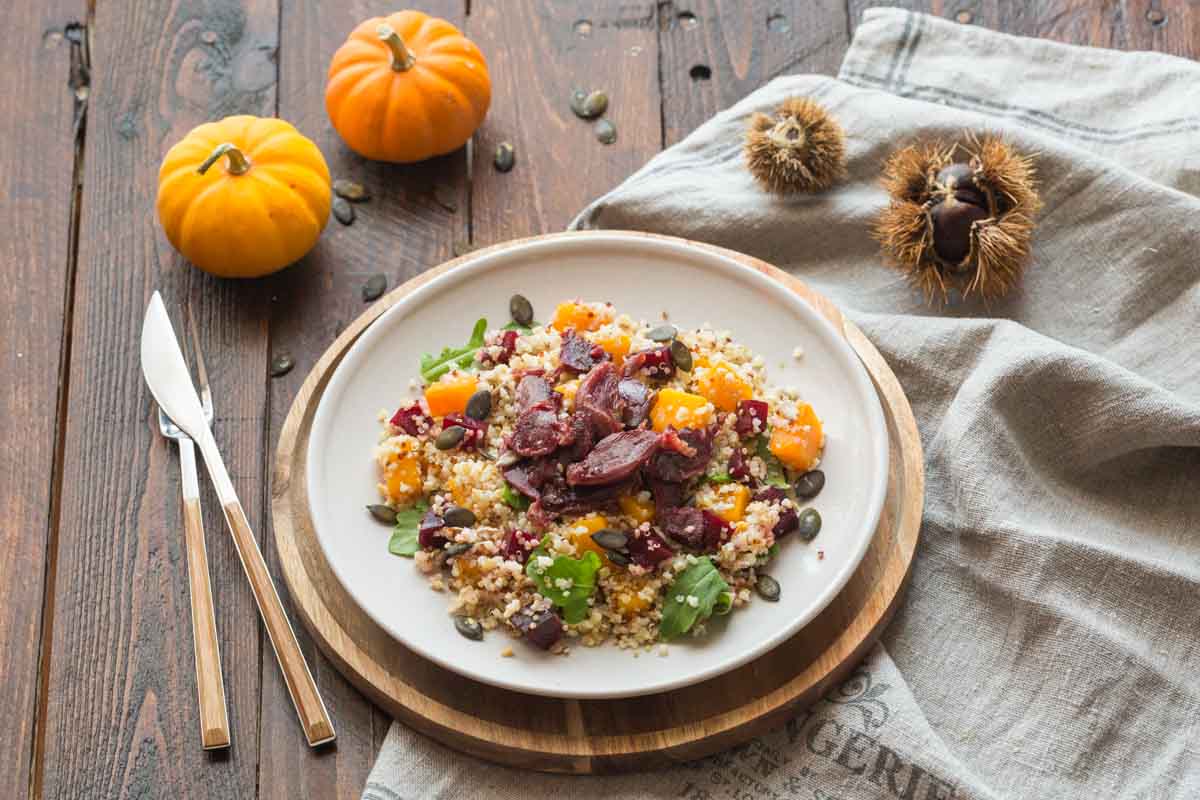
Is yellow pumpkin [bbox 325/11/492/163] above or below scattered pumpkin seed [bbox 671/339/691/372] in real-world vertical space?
above

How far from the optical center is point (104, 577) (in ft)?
10.4

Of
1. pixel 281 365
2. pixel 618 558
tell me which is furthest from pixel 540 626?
pixel 281 365

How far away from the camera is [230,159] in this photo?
3.39 metres

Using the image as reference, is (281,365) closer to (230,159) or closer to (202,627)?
(230,159)

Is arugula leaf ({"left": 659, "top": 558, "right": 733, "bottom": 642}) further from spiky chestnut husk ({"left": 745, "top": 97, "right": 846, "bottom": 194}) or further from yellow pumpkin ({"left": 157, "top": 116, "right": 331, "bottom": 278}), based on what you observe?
yellow pumpkin ({"left": 157, "top": 116, "right": 331, "bottom": 278})

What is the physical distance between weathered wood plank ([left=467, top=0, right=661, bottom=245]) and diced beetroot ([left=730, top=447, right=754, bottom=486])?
3.63ft

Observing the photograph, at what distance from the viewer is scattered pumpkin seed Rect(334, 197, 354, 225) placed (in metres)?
3.76

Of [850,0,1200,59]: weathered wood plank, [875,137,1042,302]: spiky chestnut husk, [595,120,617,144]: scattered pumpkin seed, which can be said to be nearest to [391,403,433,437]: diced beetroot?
[595,120,617,144]: scattered pumpkin seed

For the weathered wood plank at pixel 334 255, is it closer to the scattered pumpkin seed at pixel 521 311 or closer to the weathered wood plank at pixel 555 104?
the weathered wood plank at pixel 555 104

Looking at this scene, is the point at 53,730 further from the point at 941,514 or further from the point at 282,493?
the point at 941,514

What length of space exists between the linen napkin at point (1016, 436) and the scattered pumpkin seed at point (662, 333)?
54 centimetres

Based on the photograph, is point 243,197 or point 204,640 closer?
point 204,640

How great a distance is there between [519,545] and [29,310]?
5.72 feet

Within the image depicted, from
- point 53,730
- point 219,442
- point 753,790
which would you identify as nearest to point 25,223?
point 219,442
